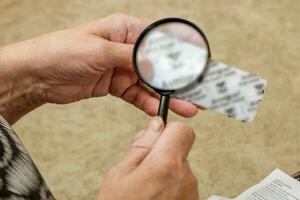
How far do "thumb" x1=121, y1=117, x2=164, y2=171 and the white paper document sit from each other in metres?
0.49

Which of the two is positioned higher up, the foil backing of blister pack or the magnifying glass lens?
the magnifying glass lens

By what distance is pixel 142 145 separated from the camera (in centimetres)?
77

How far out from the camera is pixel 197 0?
6.68 feet

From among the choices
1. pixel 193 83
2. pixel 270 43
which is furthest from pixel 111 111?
pixel 193 83

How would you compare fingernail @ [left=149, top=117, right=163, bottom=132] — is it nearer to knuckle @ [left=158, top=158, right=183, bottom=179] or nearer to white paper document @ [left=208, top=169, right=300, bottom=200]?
knuckle @ [left=158, top=158, right=183, bottom=179]

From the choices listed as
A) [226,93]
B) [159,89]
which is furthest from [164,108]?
[226,93]

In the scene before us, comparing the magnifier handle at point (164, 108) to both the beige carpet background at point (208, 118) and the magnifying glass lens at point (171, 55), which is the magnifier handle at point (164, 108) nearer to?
the magnifying glass lens at point (171, 55)

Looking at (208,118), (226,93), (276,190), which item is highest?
(226,93)

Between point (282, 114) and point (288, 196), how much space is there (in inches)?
22.3

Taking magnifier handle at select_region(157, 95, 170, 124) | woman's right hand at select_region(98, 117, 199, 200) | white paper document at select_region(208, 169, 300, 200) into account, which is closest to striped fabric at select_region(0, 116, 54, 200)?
woman's right hand at select_region(98, 117, 199, 200)

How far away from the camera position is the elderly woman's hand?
1014mm

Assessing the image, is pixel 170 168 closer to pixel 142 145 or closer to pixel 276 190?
pixel 142 145

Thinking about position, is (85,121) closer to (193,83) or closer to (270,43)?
(270,43)

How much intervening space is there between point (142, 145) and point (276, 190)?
0.54 m
